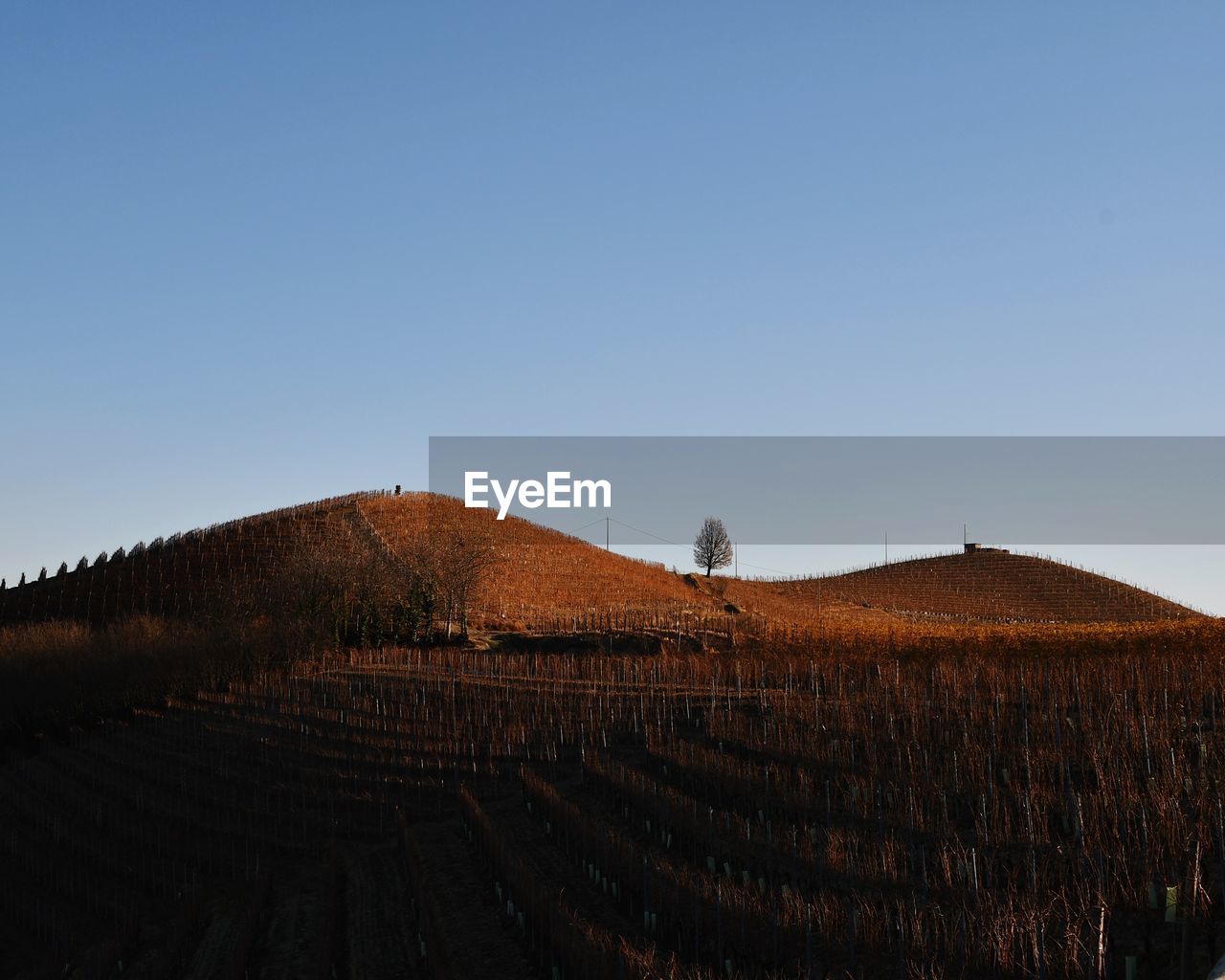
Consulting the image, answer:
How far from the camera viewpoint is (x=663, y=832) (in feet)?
44.6

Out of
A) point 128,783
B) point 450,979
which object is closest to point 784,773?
point 450,979

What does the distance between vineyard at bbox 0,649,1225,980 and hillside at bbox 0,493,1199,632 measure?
16.0 meters

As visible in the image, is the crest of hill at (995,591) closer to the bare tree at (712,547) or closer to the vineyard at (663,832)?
the bare tree at (712,547)

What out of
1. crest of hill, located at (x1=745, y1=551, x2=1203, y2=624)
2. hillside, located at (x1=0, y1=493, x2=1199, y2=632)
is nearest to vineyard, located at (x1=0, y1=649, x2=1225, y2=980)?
hillside, located at (x1=0, y1=493, x2=1199, y2=632)

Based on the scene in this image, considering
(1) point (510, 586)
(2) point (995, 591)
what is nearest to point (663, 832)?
(1) point (510, 586)

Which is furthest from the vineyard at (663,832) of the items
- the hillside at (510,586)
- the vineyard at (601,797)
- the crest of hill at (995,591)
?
the crest of hill at (995,591)

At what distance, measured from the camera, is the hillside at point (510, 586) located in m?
44.5

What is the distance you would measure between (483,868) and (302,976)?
277 cm

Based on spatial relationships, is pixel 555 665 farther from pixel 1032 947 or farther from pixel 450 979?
pixel 1032 947

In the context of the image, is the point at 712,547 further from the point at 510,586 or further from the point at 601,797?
the point at 601,797

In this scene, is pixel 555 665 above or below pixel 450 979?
above

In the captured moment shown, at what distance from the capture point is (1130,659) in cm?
2548

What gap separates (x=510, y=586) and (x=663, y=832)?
40.6 metres

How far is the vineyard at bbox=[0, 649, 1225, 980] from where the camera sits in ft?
31.9
